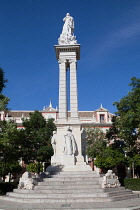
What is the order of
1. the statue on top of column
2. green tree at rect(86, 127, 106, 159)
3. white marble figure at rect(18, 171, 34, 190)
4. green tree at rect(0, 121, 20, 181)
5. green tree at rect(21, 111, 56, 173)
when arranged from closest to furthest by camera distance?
white marble figure at rect(18, 171, 34, 190) < green tree at rect(0, 121, 20, 181) < the statue on top of column < green tree at rect(21, 111, 56, 173) < green tree at rect(86, 127, 106, 159)

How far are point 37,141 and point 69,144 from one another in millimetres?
14814

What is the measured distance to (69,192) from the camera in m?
9.78

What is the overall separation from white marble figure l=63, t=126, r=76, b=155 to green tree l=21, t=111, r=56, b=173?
1131 cm

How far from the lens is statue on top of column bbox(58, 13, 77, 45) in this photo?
1773 centimetres

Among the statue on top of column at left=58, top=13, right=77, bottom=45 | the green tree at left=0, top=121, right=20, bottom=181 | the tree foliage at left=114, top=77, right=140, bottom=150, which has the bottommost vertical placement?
the green tree at left=0, top=121, right=20, bottom=181

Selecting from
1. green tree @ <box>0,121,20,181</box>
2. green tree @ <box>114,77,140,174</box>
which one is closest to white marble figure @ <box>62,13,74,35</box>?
green tree @ <box>114,77,140,174</box>

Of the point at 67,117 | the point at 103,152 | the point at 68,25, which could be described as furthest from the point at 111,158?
the point at 68,25

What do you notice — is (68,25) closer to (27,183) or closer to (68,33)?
(68,33)

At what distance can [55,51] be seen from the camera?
17.9 m

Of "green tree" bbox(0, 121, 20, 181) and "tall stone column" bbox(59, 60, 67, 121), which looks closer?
"green tree" bbox(0, 121, 20, 181)

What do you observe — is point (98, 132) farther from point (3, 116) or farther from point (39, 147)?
point (3, 116)

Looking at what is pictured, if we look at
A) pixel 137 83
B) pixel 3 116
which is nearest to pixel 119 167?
pixel 137 83

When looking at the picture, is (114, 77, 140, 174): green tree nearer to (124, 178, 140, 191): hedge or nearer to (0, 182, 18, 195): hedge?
(124, 178, 140, 191): hedge

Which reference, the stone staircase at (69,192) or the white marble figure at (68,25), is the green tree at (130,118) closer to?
the white marble figure at (68,25)
